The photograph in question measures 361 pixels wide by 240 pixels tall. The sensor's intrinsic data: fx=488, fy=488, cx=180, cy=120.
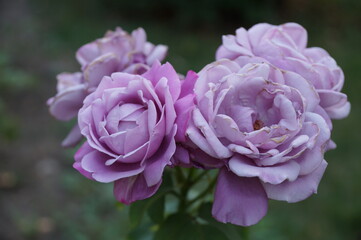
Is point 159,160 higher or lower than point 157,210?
higher

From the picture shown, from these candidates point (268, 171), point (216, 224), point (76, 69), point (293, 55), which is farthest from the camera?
point (76, 69)

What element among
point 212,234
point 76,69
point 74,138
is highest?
point 74,138

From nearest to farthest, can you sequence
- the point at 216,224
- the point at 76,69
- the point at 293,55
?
the point at 293,55, the point at 216,224, the point at 76,69

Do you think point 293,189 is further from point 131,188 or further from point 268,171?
point 131,188

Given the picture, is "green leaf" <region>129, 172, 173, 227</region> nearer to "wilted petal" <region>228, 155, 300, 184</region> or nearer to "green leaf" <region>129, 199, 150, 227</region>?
"green leaf" <region>129, 199, 150, 227</region>

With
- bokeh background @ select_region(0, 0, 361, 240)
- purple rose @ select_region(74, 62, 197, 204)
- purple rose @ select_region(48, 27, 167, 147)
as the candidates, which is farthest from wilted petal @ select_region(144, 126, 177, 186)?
bokeh background @ select_region(0, 0, 361, 240)

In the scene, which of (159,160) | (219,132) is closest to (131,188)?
(159,160)
